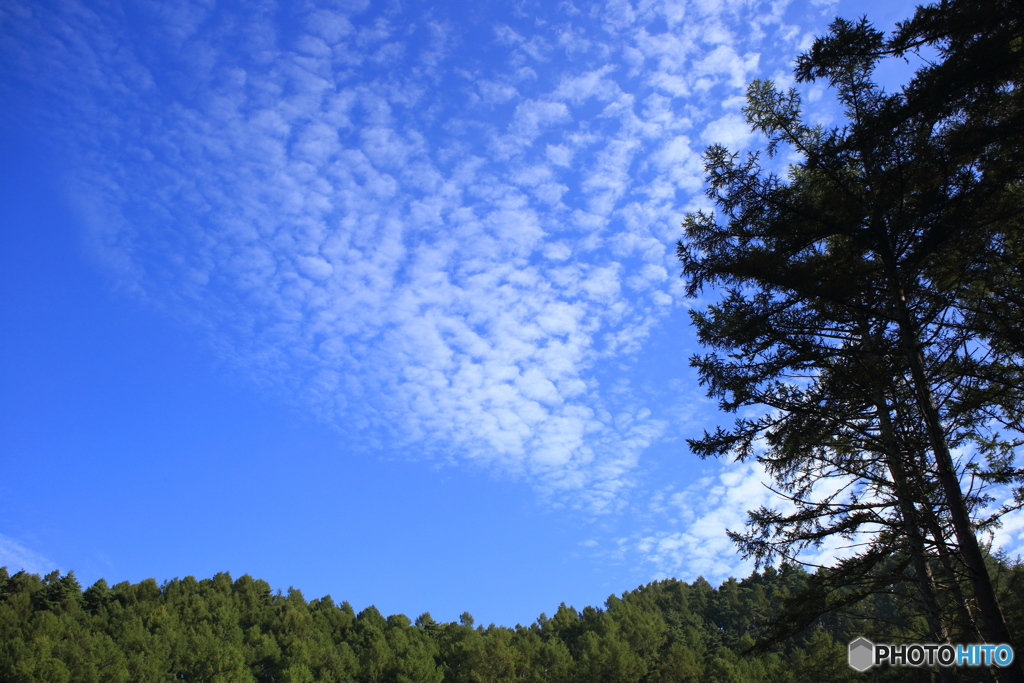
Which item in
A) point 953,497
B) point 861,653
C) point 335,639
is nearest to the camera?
point 953,497

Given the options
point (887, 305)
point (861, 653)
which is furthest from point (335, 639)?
point (887, 305)

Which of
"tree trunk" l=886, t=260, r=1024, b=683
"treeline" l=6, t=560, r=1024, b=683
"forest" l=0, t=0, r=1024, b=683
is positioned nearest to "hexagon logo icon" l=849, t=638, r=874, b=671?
"forest" l=0, t=0, r=1024, b=683

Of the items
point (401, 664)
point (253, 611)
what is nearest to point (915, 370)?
point (401, 664)

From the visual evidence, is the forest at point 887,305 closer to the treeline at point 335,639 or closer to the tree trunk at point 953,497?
the tree trunk at point 953,497

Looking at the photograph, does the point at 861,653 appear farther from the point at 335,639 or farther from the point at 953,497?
the point at 335,639

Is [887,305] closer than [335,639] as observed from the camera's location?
Yes

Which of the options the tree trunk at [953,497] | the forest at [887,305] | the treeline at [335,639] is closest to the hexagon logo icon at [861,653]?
the forest at [887,305]

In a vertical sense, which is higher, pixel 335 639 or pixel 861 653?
pixel 335 639

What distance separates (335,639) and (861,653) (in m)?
71.0

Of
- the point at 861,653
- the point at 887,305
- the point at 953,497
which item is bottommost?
the point at 861,653

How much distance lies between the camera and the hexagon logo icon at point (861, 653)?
995 cm

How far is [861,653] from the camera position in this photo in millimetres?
10148

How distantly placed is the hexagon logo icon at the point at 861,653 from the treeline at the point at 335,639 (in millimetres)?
35658

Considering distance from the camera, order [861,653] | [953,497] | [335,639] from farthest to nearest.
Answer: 1. [335,639]
2. [861,653]
3. [953,497]
